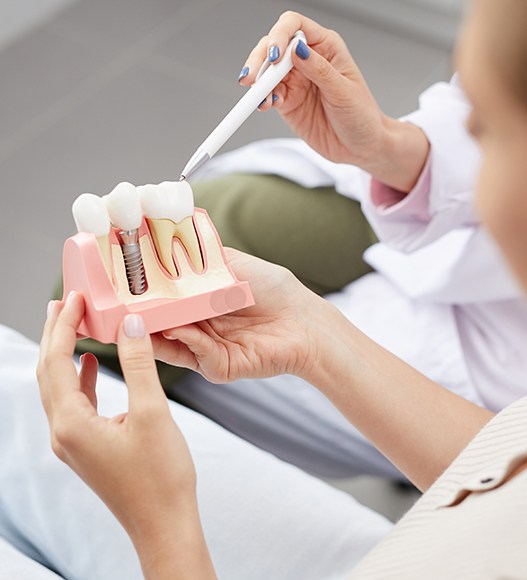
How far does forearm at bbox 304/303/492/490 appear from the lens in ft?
2.97

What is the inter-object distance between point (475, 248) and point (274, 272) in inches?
18.3

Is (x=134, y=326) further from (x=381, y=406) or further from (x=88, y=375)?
(x=381, y=406)

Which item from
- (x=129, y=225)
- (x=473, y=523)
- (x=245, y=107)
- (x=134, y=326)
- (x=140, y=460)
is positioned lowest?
(x=473, y=523)

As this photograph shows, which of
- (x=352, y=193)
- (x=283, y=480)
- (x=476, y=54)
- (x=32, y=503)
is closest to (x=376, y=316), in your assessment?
(x=352, y=193)

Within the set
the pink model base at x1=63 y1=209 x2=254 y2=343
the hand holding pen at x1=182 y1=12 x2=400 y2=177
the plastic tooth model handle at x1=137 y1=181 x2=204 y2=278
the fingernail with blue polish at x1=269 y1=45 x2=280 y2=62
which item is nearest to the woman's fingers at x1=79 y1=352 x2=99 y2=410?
the pink model base at x1=63 y1=209 x2=254 y2=343

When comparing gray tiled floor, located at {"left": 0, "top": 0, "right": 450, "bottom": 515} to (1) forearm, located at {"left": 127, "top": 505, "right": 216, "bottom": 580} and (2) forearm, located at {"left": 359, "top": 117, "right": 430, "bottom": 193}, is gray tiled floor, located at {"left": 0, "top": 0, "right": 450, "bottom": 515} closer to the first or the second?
(2) forearm, located at {"left": 359, "top": 117, "right": 430, "bottom": 193}

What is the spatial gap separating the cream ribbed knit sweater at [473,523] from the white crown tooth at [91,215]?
0.35 m

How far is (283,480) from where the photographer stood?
1010 millimetres

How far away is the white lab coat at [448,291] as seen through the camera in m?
1.21

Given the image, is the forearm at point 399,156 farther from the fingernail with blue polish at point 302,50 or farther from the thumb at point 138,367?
the thumb at point 138,367

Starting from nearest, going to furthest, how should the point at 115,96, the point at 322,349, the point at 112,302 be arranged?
the point at 112,302 → the point at 322,349 → the point at 115,96

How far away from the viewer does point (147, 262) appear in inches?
33.5

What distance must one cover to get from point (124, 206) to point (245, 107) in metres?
0.18

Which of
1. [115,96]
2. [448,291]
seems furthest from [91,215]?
[115,96]
